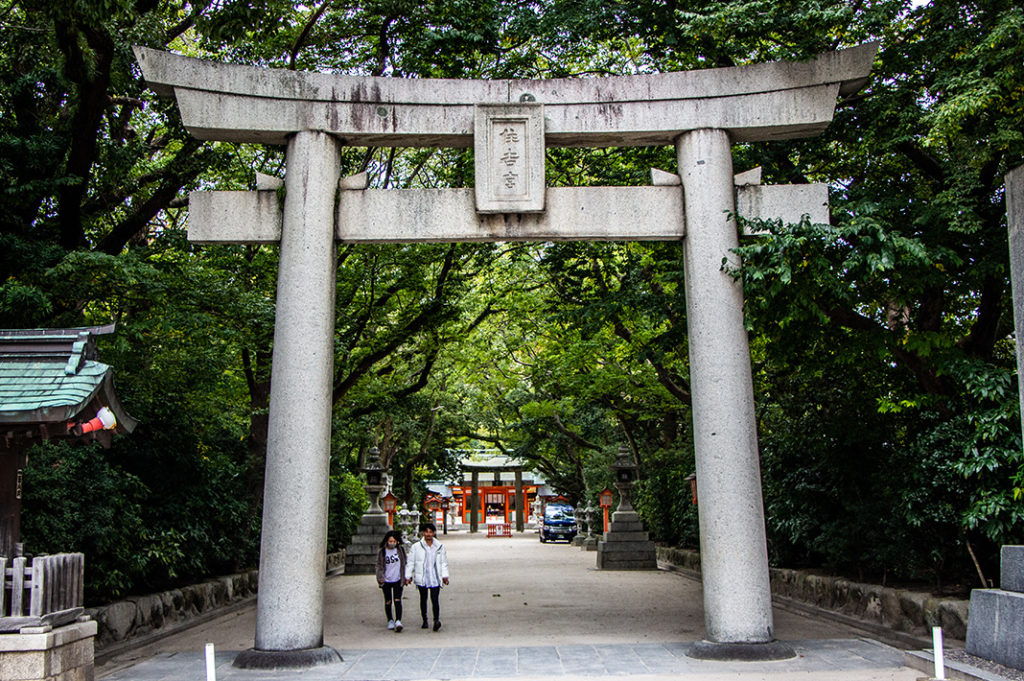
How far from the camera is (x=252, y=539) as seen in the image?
56.1 feet

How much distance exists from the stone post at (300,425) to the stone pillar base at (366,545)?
14389 mm

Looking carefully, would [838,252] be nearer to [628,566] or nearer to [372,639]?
[372,639]

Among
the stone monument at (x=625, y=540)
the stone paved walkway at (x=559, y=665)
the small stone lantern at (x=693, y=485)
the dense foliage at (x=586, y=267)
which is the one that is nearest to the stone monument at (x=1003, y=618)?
the stone paved walkway at (x=559, y=665)

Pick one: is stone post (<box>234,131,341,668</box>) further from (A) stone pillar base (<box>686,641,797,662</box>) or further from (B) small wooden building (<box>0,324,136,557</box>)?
(A) stone pillar base (<box>686,641,797,662</box>)

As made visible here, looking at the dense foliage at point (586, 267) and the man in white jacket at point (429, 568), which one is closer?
the dense foliage at point (586, 267)

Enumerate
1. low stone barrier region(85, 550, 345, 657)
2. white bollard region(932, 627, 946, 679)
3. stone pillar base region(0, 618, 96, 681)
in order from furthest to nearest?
low stone barrier region(85, 550, 345, 657)
white bollard region(932, 627, 946, 679)
stone pillar base region(0, 618, 96, 681)

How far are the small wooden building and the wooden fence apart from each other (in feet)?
1.99

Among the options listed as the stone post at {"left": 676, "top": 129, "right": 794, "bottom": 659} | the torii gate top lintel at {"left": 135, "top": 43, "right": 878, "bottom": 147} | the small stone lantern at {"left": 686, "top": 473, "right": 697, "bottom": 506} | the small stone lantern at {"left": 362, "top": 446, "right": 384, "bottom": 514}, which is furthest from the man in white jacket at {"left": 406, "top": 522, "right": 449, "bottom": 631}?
the small stone lantern at {"left": 362, "top": 446, "right": 384, "bottom": 514}

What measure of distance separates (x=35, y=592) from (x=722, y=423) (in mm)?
6739

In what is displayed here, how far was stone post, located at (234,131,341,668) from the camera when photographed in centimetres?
847

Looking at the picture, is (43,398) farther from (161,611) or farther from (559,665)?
(161,611)

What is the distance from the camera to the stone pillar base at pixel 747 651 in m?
8.34

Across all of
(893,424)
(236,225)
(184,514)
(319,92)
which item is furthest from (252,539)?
(893,424)

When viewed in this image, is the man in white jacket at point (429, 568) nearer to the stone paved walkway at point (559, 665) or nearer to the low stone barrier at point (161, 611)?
the stone paved walkway at point (559, 665)
